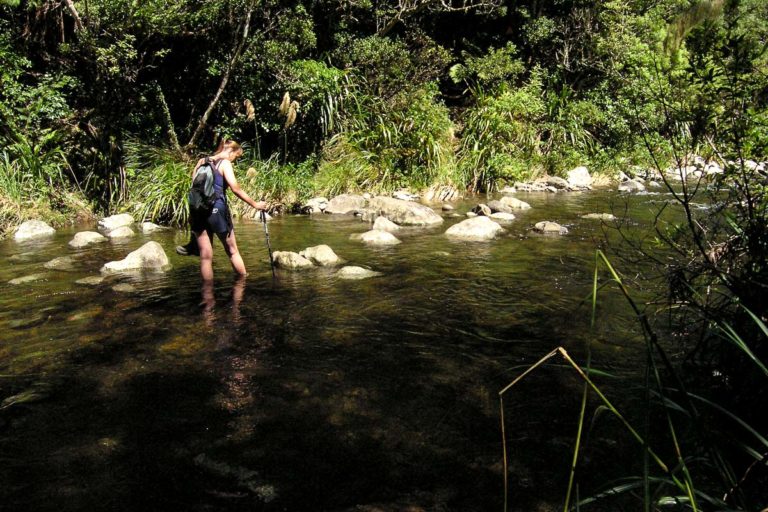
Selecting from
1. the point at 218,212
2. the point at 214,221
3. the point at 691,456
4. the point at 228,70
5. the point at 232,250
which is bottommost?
A: the point at 232,250

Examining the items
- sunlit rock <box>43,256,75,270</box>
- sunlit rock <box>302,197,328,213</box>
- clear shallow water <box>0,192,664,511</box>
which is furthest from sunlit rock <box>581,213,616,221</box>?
sunlit rock <box>43,256,75,270</box>

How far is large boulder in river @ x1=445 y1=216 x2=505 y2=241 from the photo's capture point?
10664mm

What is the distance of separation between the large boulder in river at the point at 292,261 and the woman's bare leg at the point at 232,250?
0.70 m

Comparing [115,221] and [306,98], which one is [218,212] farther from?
[306,98]

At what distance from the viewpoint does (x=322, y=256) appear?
877cm

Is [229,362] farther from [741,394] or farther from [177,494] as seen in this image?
[741,394]

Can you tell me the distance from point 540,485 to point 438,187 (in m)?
13.5

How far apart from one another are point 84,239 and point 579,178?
14.2 m

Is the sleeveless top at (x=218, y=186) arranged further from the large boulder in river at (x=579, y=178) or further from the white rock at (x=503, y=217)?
the large boulder in river at (x=579, y=178)

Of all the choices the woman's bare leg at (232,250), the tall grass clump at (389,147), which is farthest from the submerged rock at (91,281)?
the tall grass clump at (389,147)

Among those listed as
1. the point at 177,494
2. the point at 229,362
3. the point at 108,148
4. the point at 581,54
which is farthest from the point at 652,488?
the point at 581,54

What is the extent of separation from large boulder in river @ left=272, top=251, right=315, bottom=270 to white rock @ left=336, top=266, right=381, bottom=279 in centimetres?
72

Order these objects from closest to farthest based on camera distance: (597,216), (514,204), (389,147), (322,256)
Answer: (322,256), (597,216), (514,204), (389,147)

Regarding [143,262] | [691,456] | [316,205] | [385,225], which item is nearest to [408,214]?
[385,225]
